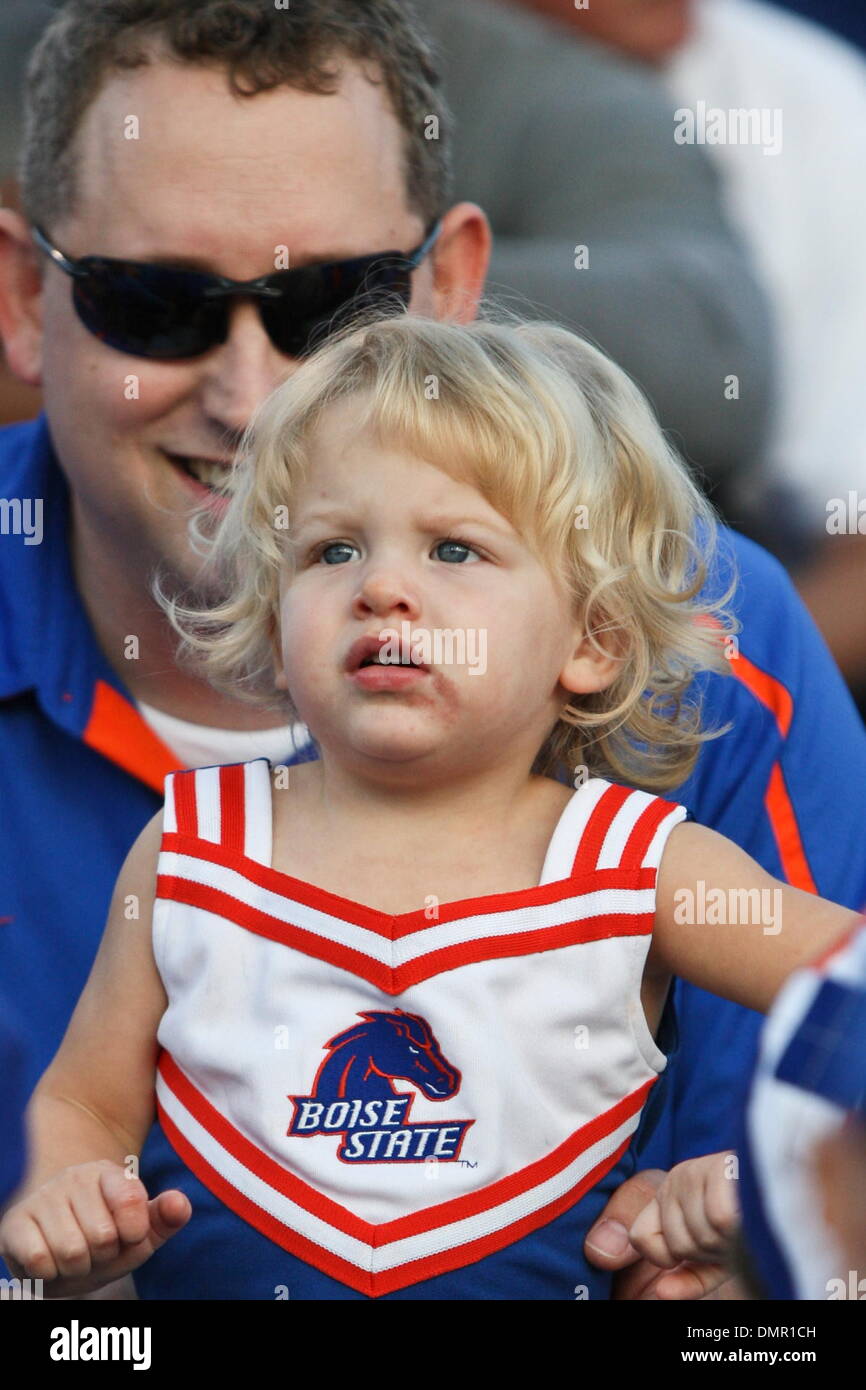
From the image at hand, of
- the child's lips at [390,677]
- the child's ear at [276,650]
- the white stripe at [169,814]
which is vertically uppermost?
the child's lips at [390,677]

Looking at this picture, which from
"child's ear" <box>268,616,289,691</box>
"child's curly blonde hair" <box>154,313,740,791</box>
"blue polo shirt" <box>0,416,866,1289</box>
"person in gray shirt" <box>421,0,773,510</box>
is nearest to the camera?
"child's curly blonde hair" <box>154,313,740,791</box>

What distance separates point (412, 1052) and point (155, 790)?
28.2 inches

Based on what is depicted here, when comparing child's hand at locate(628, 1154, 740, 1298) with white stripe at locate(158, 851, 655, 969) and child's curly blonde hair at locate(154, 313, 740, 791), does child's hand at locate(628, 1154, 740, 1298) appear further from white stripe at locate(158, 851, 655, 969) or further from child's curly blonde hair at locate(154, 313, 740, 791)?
child's curly blonde hair at locate(154, 313, 740, 791)

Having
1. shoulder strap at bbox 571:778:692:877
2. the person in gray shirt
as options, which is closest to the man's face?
→ shoulder strap at bbox 571:778:692:877

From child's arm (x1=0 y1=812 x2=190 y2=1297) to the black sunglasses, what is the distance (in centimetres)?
64

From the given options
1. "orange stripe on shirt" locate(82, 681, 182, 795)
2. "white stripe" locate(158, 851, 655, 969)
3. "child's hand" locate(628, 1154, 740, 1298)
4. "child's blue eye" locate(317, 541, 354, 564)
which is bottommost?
"child's hand" locate(628, 1154, 740, 1298)

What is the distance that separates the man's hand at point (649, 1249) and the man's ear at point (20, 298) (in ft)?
4.42

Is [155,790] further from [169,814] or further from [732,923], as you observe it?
[732,923]

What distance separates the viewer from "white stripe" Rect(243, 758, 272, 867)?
1.67 metres

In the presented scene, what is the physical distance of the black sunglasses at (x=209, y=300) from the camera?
2088 mm

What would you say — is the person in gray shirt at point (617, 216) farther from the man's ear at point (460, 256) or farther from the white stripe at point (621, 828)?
the white stripe at point (621, 828)

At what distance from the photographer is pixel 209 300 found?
2.09 metres

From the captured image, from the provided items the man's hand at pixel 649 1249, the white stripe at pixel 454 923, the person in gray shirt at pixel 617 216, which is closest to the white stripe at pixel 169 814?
the white stripe at pixel 454 923

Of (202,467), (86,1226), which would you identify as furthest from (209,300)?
(86,1226)
